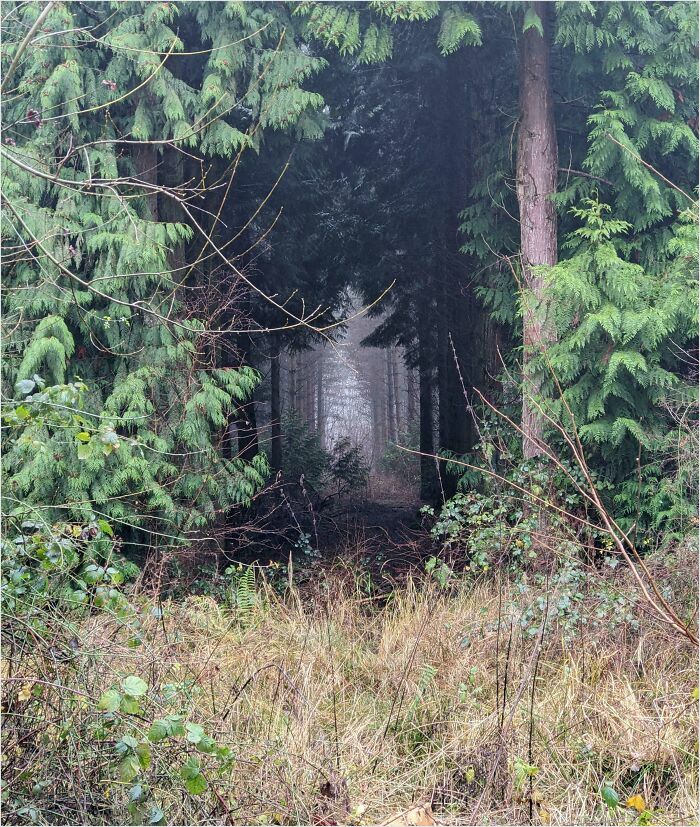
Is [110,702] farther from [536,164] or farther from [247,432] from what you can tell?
[536,164]

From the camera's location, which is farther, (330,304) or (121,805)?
(330,304)

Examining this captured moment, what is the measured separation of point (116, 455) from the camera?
6379mm

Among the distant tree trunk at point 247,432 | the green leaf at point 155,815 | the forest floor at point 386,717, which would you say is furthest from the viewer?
the distant tree trunk at point 247,432

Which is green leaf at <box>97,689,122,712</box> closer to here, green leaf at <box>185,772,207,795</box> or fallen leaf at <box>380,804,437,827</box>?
green leaf at <box>185,772,207,795</box>

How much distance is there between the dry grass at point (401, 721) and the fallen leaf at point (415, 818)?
15 centimetres

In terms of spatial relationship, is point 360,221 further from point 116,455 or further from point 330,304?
point 116,455

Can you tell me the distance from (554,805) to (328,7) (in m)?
7.04

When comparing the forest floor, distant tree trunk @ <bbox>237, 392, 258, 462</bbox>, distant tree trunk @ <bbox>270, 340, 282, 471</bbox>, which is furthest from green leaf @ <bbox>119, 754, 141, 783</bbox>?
distant tree trunk @ <bbox>270, 340, 282, 471</bbox>

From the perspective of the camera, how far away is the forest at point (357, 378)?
3031 millimetres

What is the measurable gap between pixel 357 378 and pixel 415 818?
537 cm

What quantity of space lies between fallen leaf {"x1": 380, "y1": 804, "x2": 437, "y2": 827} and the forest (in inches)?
0.4

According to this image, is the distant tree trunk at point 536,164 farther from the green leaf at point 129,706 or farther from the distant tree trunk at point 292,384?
the distant tree trunk at point 292,384

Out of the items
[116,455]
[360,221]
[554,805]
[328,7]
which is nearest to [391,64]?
[360,221]

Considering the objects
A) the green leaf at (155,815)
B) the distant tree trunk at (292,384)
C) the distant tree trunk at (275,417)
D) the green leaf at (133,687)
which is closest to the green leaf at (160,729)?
the green leaf at (133,687)
